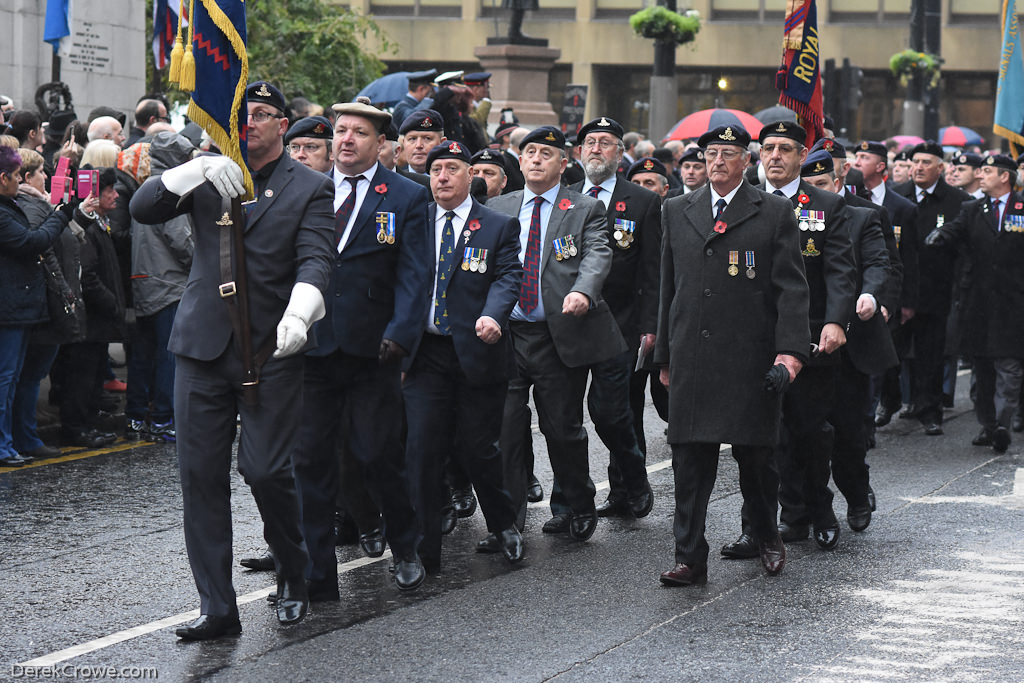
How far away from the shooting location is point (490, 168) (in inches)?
367

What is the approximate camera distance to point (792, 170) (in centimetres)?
834

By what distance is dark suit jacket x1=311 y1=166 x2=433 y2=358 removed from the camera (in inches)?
281

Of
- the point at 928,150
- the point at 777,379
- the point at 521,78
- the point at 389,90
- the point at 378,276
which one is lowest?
the point at 777,379

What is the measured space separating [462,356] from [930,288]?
6.67 metres

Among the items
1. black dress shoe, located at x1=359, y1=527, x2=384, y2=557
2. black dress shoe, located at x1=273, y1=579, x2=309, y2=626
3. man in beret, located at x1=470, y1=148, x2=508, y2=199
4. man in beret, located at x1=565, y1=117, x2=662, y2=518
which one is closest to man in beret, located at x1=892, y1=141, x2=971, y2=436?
man in beret, located at x1=565, y1=117, x2=662, y2=518

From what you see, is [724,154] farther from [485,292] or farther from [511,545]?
[511,545]

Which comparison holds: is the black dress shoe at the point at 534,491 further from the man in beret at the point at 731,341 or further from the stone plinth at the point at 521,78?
the stone plinth at the point at 521,78

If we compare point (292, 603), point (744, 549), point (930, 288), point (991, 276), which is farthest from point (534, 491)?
point (930, 288)

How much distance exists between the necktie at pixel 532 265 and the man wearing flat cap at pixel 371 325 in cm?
115

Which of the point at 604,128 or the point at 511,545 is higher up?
the point at 604,128

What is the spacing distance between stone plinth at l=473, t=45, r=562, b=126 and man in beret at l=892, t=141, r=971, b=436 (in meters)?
8.64

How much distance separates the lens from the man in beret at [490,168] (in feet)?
30.5

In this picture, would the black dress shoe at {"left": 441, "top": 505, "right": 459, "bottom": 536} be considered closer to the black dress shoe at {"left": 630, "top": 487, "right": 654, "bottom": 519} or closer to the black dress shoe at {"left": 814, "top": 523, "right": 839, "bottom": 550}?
the black dress shoe at {"left": 630, "top": 487, "right": 654, "bottom": 519}

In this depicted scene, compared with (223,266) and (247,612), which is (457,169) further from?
(247,612)
